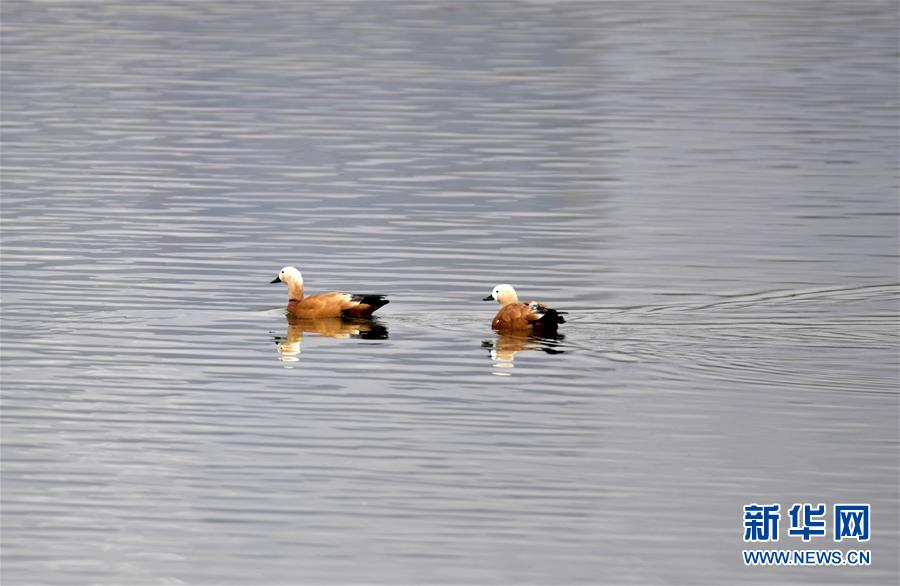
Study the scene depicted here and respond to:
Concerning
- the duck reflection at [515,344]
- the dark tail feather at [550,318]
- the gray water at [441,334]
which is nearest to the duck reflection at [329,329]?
the gray water at [441,334]

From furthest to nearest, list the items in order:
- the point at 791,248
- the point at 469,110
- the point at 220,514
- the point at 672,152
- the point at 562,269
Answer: the point at 469,110, the point at 672,152, the point at 791,248, the point at 562,269, the point at 220,514

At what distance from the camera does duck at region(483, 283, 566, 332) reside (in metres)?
21.2

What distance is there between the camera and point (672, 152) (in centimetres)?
3844

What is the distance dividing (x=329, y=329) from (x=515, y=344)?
224 cm

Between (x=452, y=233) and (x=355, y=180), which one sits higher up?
(x=355, y=180)

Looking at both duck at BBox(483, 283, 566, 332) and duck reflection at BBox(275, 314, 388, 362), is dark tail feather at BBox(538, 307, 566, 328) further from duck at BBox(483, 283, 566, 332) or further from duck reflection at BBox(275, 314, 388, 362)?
duck reflection at BBox(275, 314, 388, 362)

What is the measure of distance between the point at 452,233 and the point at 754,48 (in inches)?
1368

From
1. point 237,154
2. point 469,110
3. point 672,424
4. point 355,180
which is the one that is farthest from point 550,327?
point 469,110

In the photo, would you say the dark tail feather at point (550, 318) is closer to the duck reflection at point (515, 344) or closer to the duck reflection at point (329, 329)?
the duck reflection at point (515, 344)

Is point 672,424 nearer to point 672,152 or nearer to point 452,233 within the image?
point 452,233

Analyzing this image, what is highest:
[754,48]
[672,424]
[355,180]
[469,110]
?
[754,48]

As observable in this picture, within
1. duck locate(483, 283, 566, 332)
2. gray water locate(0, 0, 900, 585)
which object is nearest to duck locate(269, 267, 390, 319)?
gray water locate(0, 0, 900, 585)

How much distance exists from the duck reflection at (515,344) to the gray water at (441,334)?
0.06 meters

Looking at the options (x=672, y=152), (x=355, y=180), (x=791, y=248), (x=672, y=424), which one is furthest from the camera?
(x=672, y=152)
